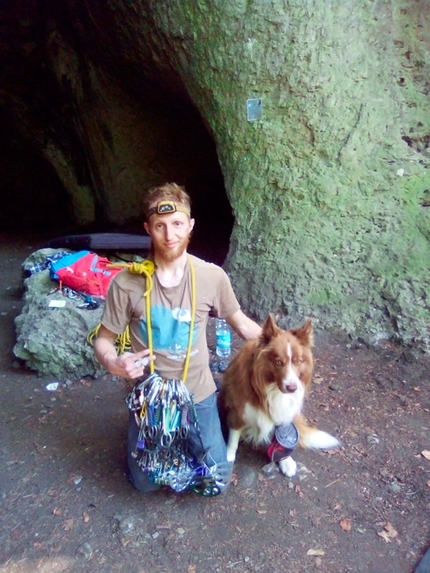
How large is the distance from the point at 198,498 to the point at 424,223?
3.31 meters

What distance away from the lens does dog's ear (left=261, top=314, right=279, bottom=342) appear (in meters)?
2.56

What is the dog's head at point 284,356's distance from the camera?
8.29 ft

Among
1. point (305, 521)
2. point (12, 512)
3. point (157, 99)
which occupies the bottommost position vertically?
point (12, 512)

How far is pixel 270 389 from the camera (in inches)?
106

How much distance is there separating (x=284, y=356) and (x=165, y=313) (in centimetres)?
68

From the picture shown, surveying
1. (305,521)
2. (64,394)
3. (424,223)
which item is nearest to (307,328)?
(305,521)

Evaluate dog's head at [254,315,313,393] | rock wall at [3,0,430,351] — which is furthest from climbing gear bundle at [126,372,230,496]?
rock wall at [3,0,430,351]

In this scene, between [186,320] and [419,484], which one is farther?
[419,484]

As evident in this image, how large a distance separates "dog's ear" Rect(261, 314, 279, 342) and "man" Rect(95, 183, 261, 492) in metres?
0.24

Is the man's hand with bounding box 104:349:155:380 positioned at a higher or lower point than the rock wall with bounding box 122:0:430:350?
lower

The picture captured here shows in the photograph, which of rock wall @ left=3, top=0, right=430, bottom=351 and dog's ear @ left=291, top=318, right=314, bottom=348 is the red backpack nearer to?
rock wall @ left=3, top=0, right=430, bottom=351

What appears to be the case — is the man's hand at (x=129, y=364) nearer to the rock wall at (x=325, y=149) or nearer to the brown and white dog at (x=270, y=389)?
the brown and white dog at (x=270, y=389)

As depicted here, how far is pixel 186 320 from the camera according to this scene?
8.35ft

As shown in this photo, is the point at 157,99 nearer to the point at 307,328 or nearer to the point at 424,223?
the point at 424,223
